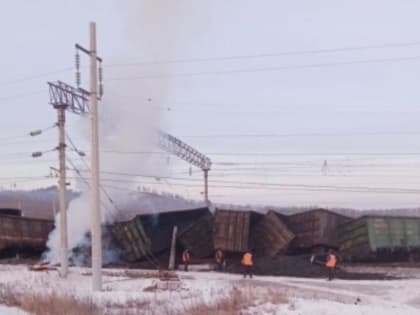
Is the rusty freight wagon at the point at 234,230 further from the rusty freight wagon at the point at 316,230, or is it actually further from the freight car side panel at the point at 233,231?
the rusty freight wagon at the point at 316,230

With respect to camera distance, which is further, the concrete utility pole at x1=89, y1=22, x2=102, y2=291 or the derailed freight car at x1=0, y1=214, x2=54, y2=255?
the derailed freight car at x1=0, y1=214, x2=54, y2=255

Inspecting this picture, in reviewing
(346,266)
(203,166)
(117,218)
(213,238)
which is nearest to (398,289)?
(346,266)

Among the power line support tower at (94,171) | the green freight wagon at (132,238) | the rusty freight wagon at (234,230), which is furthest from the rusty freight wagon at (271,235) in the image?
the power line support tower at (94,171)

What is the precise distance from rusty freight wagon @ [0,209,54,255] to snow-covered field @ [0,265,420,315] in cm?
591

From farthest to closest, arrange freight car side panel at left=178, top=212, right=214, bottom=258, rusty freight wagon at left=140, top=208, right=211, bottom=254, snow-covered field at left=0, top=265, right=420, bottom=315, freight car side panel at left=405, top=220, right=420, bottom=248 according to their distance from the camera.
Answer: rusty freight wagon at left=140, top=208, right=211, bottom=254 → freight car side panel at left=178, top=212, right=214, bottom=258 → freight car side panel at left=405, top=220, right=420, bottom=248 → snow-covered field at left=0, top=265, right=420, bottom=315

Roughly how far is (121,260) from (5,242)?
6.76m

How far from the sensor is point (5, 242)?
1409 inches

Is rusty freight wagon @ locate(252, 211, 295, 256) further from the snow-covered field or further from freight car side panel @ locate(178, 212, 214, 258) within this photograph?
the snow-covered field

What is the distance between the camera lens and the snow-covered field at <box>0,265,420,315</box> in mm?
14664

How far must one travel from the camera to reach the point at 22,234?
3619 cm

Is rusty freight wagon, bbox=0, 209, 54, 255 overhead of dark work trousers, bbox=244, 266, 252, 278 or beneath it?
overhead

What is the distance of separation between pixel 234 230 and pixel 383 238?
657 cm

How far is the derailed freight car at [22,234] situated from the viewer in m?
35.4

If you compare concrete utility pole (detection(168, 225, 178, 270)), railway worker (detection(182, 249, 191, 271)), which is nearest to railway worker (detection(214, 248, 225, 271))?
railway worker (detection(182, 249, 191, 271))
